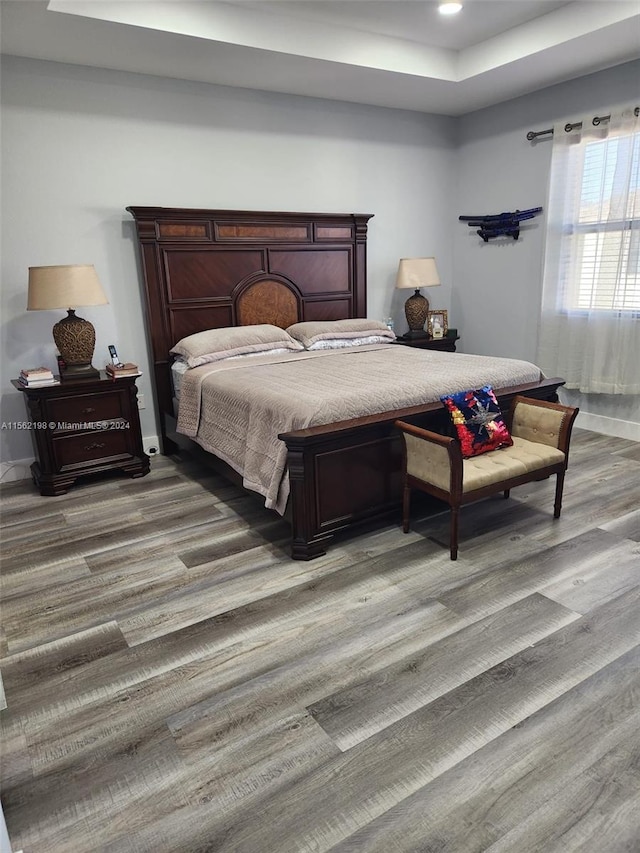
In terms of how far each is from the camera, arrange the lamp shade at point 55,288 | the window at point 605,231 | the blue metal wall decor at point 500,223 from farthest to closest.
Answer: the blue metal wall decor at point 500,223 → the window at point 605,231 → the lamp shade at point 55,288

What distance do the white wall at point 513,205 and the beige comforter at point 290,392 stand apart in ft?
4.81

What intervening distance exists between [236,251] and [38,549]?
2.54m

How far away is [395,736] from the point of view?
1635mm

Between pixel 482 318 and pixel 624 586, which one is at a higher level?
pixel 482 318

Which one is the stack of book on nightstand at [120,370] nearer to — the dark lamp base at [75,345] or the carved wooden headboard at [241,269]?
the dark lamp base at [75,345]

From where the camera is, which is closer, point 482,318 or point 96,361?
point 96,361

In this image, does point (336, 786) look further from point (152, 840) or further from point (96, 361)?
point (96, 361)

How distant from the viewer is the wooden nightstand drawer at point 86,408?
3439 millimetres

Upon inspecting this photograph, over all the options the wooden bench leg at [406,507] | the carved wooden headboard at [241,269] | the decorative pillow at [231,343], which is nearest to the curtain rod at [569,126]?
the carved wooden headboard at [241,269]

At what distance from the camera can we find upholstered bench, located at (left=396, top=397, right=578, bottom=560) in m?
2.49

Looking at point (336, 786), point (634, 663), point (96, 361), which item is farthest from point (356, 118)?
point (336, 786)

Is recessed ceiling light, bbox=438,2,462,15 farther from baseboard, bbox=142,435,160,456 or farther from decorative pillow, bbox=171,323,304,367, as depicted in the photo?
baseboard, bbox=142,435,160,456

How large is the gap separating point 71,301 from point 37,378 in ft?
1.71

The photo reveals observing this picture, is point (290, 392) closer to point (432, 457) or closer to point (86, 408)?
point (432, 457)
